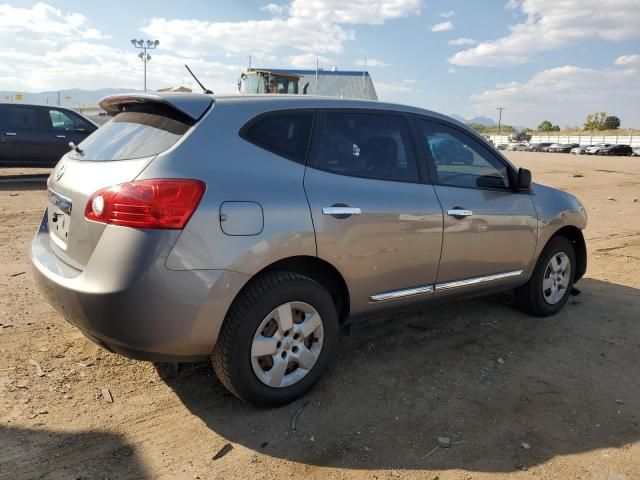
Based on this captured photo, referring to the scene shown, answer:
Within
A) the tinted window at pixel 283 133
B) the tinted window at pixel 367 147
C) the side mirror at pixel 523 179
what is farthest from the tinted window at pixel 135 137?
the side mirror at pixel 523 179

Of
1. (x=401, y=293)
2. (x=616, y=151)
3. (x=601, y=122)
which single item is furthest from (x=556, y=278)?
(x=601, y=122)

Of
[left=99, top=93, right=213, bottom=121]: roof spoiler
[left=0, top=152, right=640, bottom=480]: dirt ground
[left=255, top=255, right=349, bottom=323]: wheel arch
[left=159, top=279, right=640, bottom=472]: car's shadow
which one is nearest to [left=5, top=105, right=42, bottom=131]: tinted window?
[left=0, top=152, right=640, bottom=480]: dirt ground

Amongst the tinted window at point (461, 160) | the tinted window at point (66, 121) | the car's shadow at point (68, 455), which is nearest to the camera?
the car's shadow at point (68, 455)

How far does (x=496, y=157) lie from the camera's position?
4293 millimetres

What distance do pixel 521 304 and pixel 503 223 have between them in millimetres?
1003

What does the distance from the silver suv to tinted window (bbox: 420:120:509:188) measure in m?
0.02

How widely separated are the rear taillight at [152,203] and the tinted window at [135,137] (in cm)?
25

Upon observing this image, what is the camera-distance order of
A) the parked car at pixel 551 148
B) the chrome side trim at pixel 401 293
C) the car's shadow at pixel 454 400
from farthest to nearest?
the parked car at pixel 551 148, the chrome side trim at pixel 401 293, the car's shadow at pixel 454 400

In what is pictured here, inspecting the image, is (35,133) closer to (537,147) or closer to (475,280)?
(475,280)

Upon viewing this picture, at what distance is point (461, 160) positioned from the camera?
4.04 meters

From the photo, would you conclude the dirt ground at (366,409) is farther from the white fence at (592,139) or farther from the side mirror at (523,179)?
the white fence at (592,139)

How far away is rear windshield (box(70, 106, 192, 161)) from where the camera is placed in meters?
2.85

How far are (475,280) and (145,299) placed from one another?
253 centimetres

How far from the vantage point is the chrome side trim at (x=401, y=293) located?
138 inches
